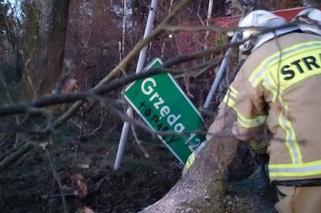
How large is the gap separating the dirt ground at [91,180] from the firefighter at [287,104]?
628 mm

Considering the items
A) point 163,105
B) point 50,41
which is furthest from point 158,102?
point 50,41

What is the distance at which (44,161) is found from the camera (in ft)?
18.2

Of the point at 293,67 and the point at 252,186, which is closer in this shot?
the point at 293,67

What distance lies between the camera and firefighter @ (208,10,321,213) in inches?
126

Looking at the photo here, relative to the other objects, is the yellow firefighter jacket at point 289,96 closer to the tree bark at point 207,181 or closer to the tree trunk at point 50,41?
the tree bark at point 207,181

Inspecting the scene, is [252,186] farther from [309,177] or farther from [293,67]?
[293,67]

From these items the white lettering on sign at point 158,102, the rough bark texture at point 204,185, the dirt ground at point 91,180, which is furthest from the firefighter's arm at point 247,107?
the white lettering on sign at point 158,102

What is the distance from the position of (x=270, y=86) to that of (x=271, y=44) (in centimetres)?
23

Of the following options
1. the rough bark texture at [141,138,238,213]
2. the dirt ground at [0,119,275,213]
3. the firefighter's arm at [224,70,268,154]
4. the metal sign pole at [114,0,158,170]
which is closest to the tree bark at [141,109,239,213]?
the rough bark texture at [141,138,238,213]

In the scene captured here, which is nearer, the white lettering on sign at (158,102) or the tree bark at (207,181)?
the tree bark at (207,181)

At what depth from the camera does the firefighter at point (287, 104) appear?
319 cm

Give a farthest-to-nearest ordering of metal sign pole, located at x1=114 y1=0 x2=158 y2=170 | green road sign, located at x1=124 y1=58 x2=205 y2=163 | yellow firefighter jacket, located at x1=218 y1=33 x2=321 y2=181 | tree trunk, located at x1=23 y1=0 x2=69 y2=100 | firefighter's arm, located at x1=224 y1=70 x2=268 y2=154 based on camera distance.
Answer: tree trunk, located at x1=23 y1=0 x2=69 y2=100 < metal sign pole, located at x1=114 y1=0 x2=158 y2=170 < green road sign, located at x1=124 y1=58 x2=205 y2=163 < firefighter's arm, located at x1=224 y1=70 x2=268 y2=154 < yellow firefighter jacket, located at x1=218 y1=33 x2=321 y2=181

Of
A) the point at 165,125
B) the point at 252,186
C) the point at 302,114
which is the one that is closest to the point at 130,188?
the point at 165,125

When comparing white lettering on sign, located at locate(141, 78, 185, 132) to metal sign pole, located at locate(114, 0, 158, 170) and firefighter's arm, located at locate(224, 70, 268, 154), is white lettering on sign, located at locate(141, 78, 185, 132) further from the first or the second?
firefighter's arm, located at locate(224, 70, 268, 154)
